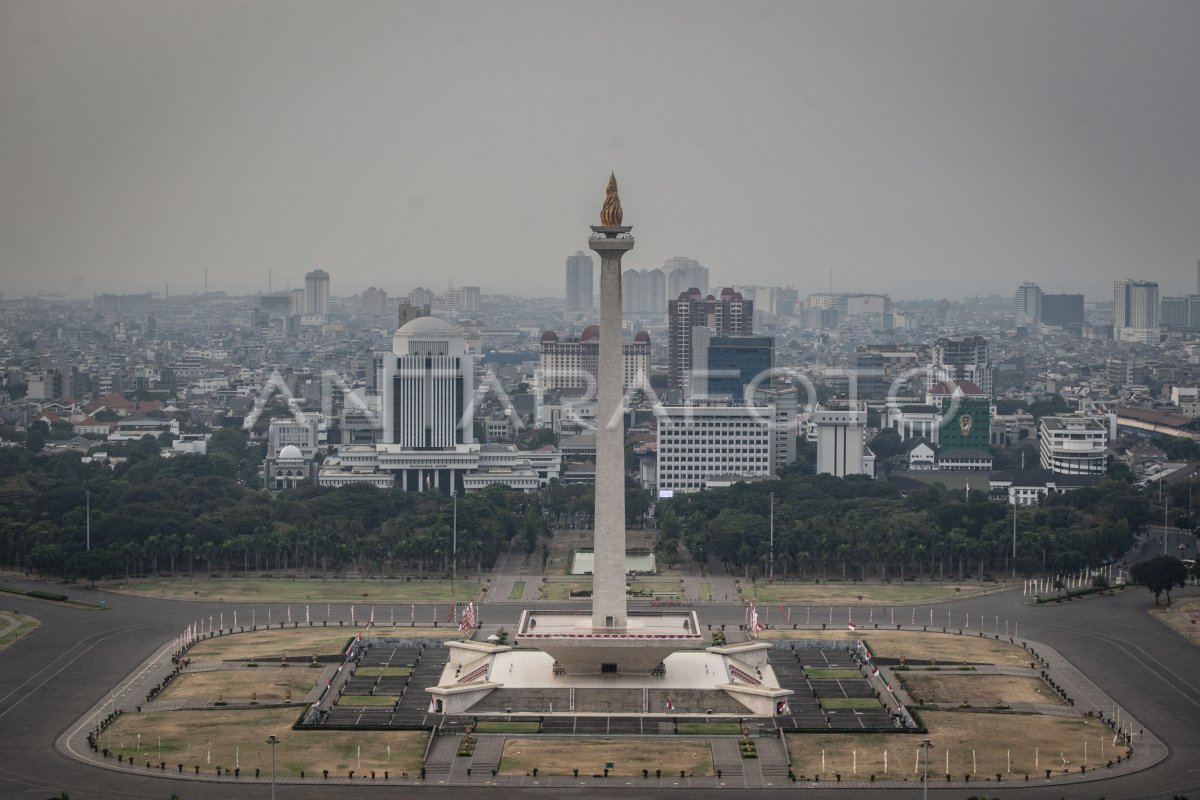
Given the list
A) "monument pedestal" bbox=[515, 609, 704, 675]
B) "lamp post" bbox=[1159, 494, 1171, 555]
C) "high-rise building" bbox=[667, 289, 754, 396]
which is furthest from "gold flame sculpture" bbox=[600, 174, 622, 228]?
"high-rise building" bbox=[667, 289, 754, 396]

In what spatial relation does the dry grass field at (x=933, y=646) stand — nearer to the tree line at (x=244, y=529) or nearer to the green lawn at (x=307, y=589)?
the green lawn at (x=307, y=589)

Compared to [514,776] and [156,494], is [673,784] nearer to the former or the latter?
[514,776]

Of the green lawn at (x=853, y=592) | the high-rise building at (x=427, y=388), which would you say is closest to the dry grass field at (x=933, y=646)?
the green lawn at (x=853, y=592)

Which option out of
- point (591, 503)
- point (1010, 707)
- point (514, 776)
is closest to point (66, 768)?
point (514, 776)

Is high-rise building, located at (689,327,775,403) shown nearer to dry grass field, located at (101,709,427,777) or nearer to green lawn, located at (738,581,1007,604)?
green lawn, located at (738,581,1007,604)

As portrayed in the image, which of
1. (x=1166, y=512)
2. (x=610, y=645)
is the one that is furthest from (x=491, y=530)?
(x=1166, y=512)

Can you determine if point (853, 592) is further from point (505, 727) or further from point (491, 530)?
point (505, 727)
